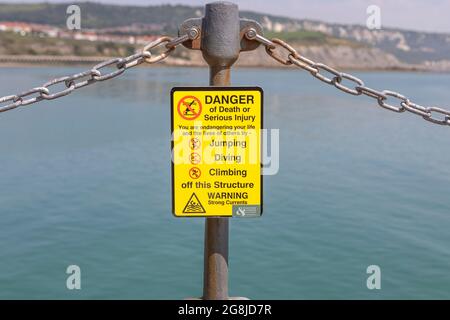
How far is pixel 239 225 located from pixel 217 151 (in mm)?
13694

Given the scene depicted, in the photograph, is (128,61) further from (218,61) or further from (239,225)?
(239,225)

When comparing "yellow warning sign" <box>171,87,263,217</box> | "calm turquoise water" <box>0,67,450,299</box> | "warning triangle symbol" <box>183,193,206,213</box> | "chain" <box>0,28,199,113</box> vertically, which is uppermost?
"calm turquoise water" <box>0,67,450,299</box>

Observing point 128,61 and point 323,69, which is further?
point 323,69

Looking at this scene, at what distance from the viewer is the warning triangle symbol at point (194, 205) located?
3.53m

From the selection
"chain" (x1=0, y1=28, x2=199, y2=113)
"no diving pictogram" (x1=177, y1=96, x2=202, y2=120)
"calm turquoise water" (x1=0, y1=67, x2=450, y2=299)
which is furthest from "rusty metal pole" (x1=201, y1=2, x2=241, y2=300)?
"calm turquoise water" (x1=0, y1=67, x2=450, y2=299)

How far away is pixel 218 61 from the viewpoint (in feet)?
11.4

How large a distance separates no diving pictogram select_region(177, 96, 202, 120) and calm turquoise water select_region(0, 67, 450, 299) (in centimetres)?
973

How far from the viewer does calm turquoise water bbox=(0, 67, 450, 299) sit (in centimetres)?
1330

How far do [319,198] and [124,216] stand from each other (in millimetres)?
6488

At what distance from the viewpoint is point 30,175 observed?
75.7 feet

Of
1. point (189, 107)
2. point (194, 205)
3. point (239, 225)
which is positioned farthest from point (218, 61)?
point (239, 225)

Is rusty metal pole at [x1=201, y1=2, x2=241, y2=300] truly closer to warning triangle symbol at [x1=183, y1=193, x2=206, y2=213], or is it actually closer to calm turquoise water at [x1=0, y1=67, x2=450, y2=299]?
warning triangle symbol at [x1=183, y1=193, x2=206, y2=213]
